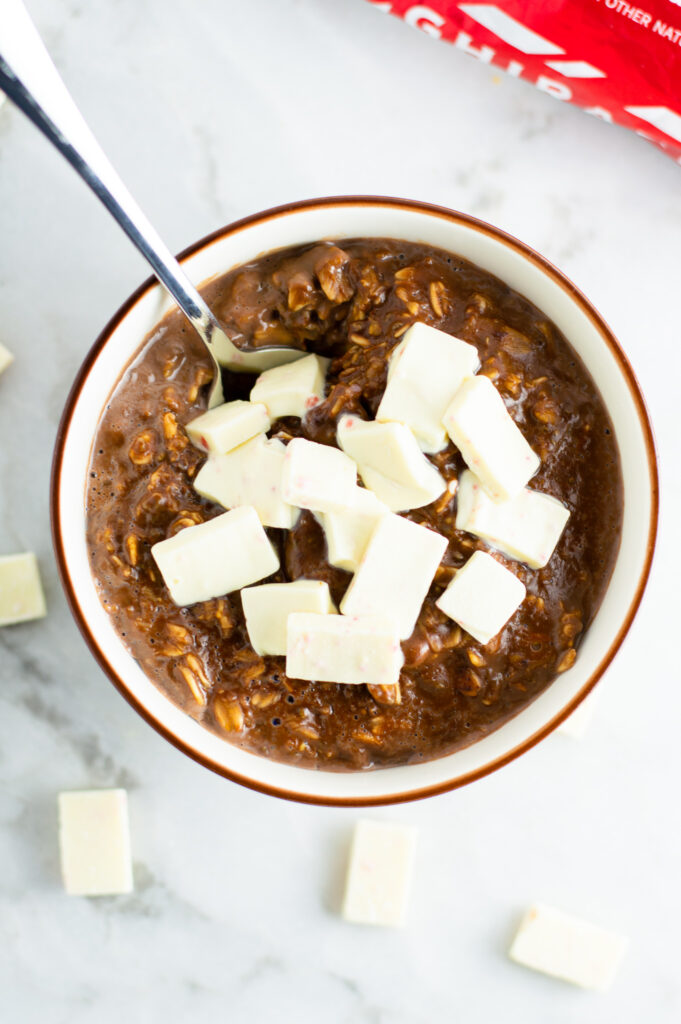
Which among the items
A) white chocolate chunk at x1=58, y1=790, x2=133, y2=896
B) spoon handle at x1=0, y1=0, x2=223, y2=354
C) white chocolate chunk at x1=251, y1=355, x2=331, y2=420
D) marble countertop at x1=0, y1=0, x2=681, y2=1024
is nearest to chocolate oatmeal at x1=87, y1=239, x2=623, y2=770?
white chocolate chunk at x1=251, y1=355, x2=331, y2=420

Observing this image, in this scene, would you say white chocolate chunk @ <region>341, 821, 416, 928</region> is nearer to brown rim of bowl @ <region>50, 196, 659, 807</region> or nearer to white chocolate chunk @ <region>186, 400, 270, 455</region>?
brown rim of bowl @ <region>50, 196, 659, 807</region>

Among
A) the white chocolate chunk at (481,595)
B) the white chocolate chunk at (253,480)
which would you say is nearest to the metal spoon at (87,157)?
the white chocolate chunk at (253,480)

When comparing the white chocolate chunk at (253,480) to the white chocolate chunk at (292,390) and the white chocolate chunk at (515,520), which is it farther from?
the white chocolate chunk at (515,520)

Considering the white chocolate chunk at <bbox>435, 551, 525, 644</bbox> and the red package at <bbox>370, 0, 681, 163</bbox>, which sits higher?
the red package at <bbox>370, 0, 681, 163</bbox>

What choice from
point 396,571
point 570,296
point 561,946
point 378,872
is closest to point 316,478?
point 396,571

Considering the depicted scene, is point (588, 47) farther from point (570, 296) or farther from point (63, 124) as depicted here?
point (63, 124)

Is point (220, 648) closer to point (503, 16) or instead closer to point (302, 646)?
point (302, 646)
